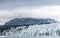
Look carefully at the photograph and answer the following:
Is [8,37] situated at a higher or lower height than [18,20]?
lower

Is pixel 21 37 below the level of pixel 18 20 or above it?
below

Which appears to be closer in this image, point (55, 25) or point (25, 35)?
point (55, 25)

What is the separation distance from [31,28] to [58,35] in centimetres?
632

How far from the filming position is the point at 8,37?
54406 mm

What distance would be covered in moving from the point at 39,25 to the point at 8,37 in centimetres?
957

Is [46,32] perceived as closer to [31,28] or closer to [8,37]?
[31,28]

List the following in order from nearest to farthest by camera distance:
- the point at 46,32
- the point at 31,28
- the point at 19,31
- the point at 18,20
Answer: the point at 18,20, the point at 46,32, the point at 31,28, the point at 19,31

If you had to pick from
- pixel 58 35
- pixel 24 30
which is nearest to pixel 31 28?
pixel 24 30

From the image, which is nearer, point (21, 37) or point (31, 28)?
point (31, 28)

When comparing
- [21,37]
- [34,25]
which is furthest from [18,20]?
[21,37]

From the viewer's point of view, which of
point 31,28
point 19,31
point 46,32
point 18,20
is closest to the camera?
point 18,20

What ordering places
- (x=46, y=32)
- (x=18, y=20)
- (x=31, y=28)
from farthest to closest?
(x=31, y=28), (x=46, y=32), (x=18, y=20)

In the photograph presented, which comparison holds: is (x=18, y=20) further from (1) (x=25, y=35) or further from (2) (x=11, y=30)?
(1) (x=25, y=35)

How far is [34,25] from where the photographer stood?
4794cm
